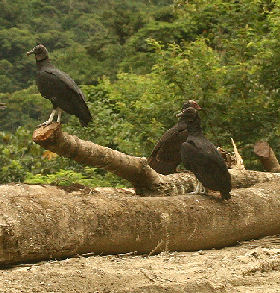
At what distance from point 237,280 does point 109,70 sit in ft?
52.8

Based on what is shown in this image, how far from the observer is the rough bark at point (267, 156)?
24.6 feet

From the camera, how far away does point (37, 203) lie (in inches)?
149

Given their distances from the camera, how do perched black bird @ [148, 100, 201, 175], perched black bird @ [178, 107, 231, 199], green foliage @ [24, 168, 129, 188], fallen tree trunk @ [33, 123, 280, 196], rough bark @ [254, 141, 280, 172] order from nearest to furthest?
fallen tree trunk @ [33, 123, 280, 196] → perched black bird @ [178, 107, 231, 199] → perched black bird @ [148, 100, 201, 175] → rough bark @ [254, 141, 280, 172] → green foliage @ [24, 168, 129, 188]

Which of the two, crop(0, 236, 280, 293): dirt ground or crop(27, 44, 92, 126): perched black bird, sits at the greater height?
crop(27, 44, 92, 126): perched black bird

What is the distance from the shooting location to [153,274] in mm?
3551

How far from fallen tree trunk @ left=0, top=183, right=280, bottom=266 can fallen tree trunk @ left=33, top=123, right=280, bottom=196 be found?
0.33 meters

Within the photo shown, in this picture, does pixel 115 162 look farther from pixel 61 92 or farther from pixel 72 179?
pixel 72 179

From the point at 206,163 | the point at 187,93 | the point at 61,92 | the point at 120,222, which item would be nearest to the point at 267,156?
the point at 187,93

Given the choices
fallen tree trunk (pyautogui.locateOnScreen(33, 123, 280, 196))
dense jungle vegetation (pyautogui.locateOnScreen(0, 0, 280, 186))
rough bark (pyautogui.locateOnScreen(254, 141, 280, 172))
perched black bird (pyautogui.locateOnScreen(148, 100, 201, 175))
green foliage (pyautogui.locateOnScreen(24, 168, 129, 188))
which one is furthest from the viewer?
dense jungle vegetation (pyautogui.locateOnScreen(0, 0, 280, 186))

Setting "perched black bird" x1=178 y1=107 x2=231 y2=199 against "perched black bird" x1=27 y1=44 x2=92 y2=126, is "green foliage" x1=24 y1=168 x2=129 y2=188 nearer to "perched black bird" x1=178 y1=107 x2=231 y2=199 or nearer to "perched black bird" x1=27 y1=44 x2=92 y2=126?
"perched black bird" x1=27 y1=44 x2=92 y2=126

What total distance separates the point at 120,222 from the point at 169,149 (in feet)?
7.19

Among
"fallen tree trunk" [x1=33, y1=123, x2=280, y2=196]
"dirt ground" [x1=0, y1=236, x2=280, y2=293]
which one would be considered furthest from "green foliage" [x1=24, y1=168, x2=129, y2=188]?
"dirt ground" [x1=0, y1=236, x2=280, y2=293]

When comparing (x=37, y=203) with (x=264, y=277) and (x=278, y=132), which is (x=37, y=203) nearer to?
(x=264, y=277)

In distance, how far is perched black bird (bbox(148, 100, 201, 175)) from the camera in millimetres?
6160
